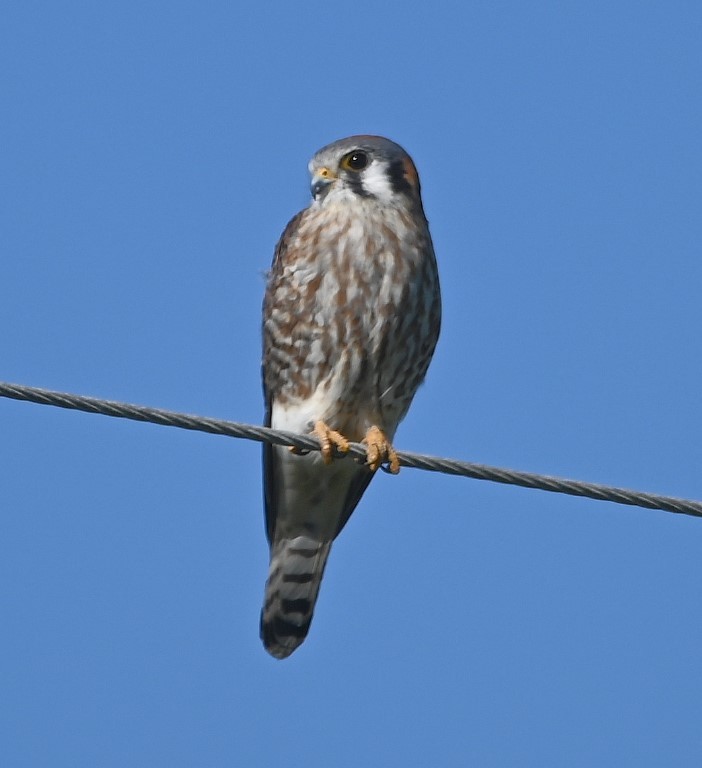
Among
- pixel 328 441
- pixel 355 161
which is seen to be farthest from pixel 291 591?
pixel 355 161

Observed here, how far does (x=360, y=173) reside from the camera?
19.8 feet

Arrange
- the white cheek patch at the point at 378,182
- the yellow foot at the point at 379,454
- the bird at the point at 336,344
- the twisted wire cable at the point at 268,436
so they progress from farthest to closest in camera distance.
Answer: the white cheek patch at the point at 378,182 → the bird at the point at 336,344 → the yellow foot at the point at 379,454 → the twisted wire cable at the point at 268,436

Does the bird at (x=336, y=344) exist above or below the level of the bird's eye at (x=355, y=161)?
below

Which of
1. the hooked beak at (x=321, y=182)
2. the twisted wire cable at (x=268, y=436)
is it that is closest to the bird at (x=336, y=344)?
the hooked beak at (x=321, y=182)

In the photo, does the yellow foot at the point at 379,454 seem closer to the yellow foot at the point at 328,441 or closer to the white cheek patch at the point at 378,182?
the yellow foot at the point at 328,441

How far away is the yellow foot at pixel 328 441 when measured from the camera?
17.9ft

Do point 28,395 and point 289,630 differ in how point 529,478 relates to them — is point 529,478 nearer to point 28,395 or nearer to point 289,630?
point 28,395

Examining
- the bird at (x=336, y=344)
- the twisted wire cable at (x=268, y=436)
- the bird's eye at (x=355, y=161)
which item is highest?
the bird's eye at (x=355, y=161)

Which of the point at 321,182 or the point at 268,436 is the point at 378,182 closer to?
the point at 321,182

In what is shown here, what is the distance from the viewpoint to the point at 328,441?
18.0 feet

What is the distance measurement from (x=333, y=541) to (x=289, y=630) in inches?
16.3

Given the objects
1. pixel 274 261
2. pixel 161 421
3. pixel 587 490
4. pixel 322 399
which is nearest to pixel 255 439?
pixel 161 421

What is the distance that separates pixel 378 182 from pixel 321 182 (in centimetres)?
23

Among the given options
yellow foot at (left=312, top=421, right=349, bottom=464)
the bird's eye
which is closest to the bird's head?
the bird's eye
